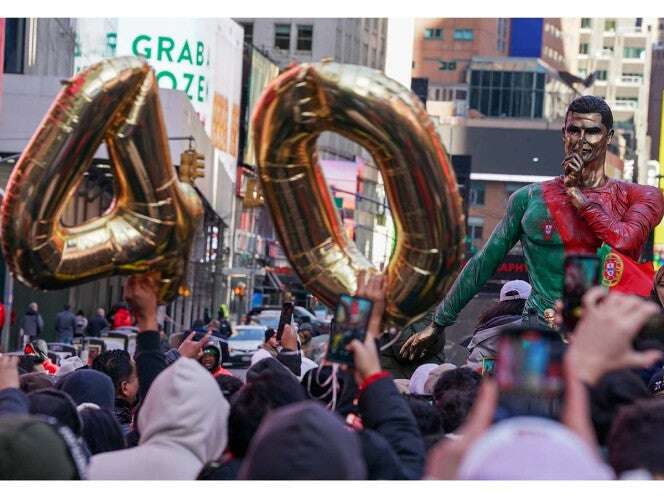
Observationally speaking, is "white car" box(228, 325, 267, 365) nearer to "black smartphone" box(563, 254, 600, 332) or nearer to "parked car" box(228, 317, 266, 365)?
"parked car" box(228, 317, 266, 365)

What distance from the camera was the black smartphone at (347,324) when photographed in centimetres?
476

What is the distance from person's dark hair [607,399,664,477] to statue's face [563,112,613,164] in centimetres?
295

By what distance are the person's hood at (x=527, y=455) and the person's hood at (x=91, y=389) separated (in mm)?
3701

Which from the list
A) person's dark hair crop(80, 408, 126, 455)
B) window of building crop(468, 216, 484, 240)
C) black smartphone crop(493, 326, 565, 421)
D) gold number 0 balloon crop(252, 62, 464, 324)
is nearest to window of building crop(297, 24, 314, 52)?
window of building crop(468, 216, 484, 240)

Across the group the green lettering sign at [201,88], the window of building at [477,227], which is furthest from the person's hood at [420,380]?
the window of building at [477,227]

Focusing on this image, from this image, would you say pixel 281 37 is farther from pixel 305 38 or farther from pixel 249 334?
pixel 249 334

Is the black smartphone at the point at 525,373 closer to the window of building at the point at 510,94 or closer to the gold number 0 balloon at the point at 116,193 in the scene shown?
the gold number 0 balloon at the point at 116,193

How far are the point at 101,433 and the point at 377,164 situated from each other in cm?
135

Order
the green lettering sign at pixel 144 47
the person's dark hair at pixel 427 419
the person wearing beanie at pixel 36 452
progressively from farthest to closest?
the green lettering sign at pixel 144 47 < the person's dark hair at pixel 427 419 < the person wearing beanie at pixel 36 452

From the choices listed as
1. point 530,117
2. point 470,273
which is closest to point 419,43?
point 530,117

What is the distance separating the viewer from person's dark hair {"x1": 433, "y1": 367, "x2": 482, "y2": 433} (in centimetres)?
605

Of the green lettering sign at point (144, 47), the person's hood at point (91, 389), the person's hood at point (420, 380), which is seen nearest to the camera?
the person's hood at point (91, 389)

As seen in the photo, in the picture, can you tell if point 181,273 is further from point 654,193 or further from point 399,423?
point 654,193

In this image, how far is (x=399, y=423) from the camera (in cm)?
456
